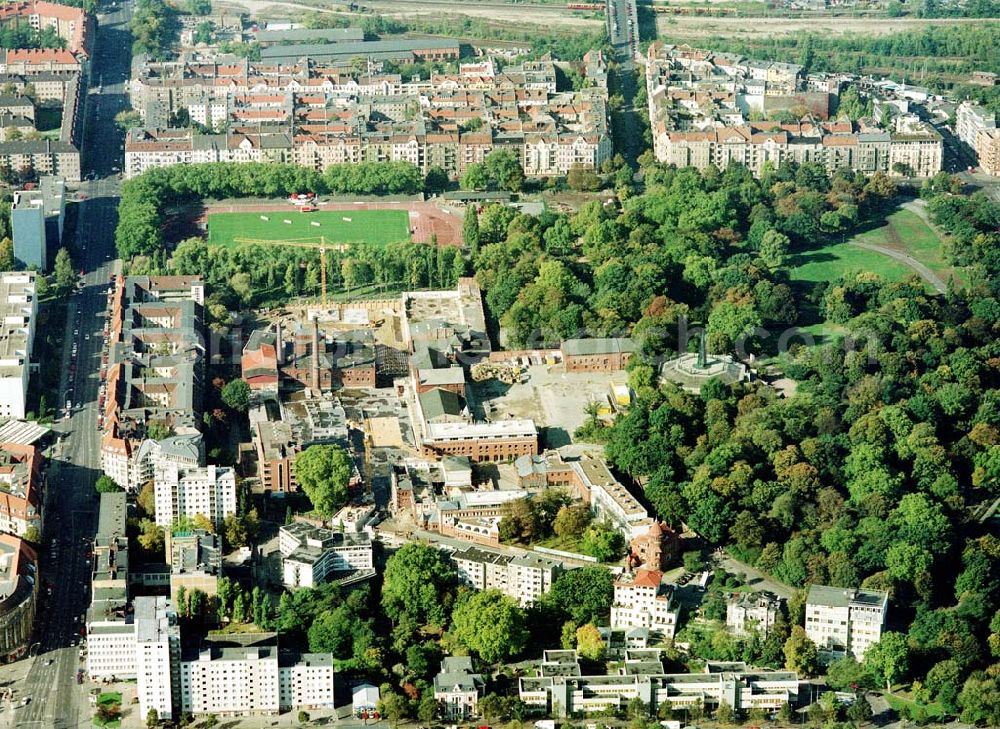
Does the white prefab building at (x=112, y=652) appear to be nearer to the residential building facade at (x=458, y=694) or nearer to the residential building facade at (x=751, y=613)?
the residential building facade at (x=458, y=694)

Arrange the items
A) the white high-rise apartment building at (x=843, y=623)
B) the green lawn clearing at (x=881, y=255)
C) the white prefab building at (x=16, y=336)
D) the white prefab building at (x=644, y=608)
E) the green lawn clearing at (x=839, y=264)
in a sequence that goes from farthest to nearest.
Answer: the green lawn clearing at (x=881, y=255)
the green lawn clearing at (x=839, y=264)
the white prefab building at (x=16, y=336)
the white prefab building at (x=644, y=608)
the white high-rise apartment building at (x=843, y=623)

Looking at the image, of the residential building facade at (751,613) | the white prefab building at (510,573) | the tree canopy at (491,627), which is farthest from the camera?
the white prefab building at (510,573)

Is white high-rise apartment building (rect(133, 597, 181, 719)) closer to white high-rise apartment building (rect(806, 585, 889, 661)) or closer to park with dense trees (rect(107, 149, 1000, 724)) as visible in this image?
park with dense trees (rect(107, 149, 1000, 724))

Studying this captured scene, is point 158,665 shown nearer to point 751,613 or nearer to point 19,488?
point 19,488

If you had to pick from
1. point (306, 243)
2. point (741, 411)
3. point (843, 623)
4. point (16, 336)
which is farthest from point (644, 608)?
point (306, 243)

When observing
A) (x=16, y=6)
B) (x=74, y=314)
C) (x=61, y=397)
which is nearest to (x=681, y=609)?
(x=61, y=397)

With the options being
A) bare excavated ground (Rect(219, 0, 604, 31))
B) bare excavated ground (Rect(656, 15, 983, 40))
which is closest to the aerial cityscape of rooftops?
bare excavated ground (Rect(219, 0, 604, 31))

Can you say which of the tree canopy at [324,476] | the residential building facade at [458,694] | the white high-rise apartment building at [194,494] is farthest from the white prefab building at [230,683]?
the tree canopy at [324,476]
